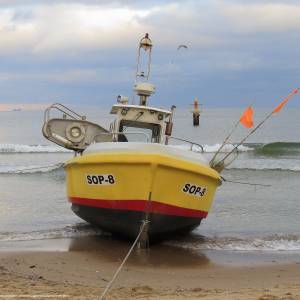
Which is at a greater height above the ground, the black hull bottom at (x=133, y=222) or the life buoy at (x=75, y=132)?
the life buoy at (x=75, y=132)

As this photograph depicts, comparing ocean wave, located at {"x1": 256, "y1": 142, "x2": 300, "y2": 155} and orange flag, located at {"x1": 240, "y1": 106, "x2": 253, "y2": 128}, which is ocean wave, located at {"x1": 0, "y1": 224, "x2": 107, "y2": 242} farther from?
ocean wave, located at {"x1": 256, "y1": 142, "x2": 300, "y2": 155}

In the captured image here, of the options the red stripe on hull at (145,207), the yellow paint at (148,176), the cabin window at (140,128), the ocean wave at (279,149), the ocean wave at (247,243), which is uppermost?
the cabin window at (140,128)

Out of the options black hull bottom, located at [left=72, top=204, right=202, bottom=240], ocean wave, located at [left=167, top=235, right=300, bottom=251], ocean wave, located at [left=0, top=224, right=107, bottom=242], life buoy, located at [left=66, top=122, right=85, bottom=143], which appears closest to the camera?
black hull bottom, located at [left=72, top=204, right=202, bottom=240]

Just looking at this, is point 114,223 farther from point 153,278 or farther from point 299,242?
point 299,242

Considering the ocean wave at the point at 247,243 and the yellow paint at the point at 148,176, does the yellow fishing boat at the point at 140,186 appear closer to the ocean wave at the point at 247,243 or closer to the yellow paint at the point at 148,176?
the yellow paint at the point at 148,176

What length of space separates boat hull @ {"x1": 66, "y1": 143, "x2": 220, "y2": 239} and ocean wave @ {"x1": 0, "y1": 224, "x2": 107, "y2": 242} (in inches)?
55.3

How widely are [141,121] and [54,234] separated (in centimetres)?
290

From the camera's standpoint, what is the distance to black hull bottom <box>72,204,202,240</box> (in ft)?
32.3

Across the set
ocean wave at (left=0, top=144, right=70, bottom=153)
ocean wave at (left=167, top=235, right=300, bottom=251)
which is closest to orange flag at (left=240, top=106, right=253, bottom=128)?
ocean wave at (left=167, top=235, right=300, bottom=251)

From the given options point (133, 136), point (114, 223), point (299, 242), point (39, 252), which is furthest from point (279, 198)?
point (39, 252)

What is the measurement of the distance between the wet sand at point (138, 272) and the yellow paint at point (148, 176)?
3.24 ft

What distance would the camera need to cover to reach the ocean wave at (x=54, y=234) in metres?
11.4

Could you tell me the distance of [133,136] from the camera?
38.3 ft

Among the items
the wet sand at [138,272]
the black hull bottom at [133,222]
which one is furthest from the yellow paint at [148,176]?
the wet sand at [138,272]
